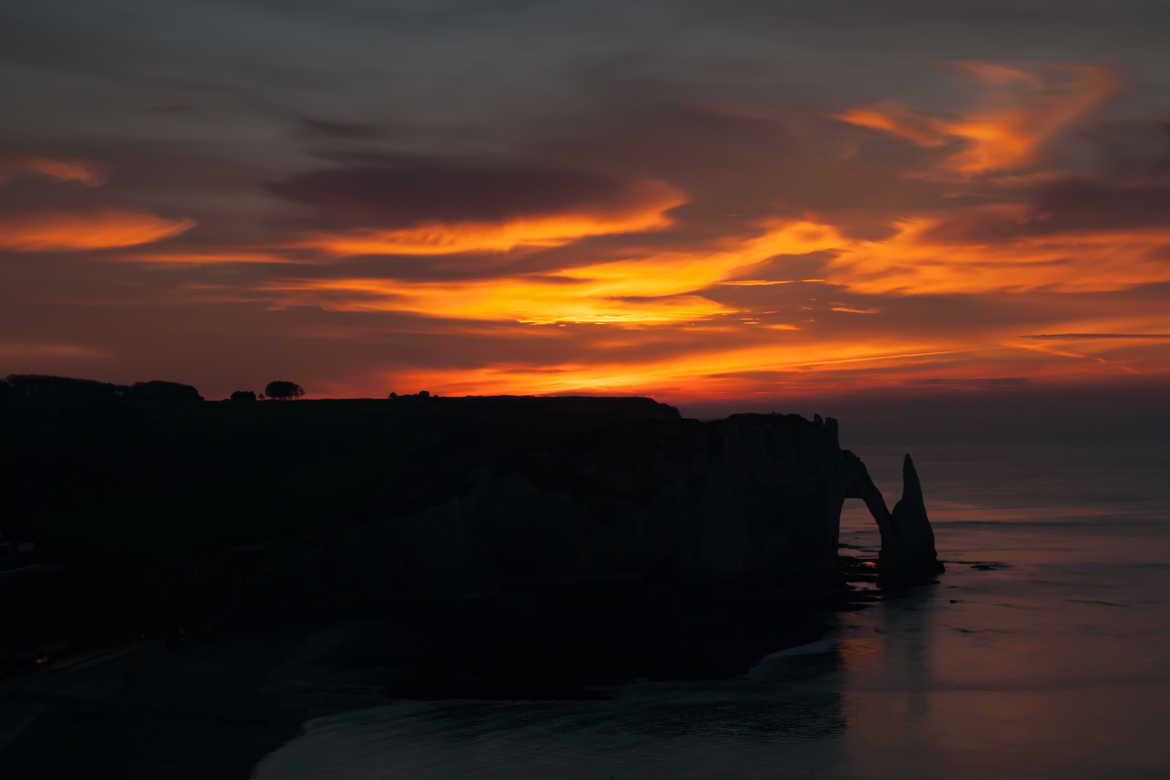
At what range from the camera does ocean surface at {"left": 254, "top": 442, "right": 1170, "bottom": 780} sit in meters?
29.7

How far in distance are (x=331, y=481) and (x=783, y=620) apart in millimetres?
30842

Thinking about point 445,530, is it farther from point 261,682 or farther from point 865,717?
point 865,717

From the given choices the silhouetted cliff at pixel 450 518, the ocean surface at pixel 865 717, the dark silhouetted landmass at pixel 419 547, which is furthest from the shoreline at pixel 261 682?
the silhouetted cliff at pixel 450 518

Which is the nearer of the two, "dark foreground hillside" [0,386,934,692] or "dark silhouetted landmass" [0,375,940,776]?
"dark silhouetted landmass" [0,375,940,776]

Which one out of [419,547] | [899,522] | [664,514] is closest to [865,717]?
[664,514]

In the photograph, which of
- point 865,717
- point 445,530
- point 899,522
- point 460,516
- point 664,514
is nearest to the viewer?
point 865,717

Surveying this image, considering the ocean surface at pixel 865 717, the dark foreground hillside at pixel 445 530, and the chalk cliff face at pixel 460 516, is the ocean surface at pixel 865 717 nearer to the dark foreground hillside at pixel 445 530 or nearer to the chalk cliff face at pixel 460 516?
the dark foreground hillside at pixel 445 530

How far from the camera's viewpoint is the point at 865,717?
115ft

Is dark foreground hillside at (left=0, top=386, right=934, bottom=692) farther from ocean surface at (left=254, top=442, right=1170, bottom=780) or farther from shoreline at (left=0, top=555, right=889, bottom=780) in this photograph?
ocean surface at (left=254, top=442, right=1170, bottom=780)

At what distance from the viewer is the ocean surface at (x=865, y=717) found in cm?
2973

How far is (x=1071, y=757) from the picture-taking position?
30828 millimetres

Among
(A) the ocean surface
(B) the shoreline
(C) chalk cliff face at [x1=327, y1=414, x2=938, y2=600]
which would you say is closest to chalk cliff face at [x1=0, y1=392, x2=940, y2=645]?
(C) chalk cliff face at [x1=327, y1=414, x2=938, y2=600]

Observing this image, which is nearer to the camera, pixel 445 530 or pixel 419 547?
pixel 419 547

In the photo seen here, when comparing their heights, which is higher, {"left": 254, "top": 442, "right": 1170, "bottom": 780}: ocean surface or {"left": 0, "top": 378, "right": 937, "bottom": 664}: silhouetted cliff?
{"left": 0, "top": 378, "right": 937, "bottom": 664}: silhouetted cliff
